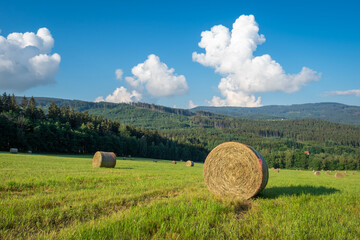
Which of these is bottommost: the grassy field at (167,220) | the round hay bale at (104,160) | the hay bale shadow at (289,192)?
the round hay bale at (104,160)

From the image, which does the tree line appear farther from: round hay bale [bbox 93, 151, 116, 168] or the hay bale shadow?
the hay bale shadow

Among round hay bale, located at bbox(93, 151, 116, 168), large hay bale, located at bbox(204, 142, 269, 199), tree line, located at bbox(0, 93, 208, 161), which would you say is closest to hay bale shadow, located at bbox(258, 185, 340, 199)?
large hay bale, located at bbox(204, 142, 269, 199)

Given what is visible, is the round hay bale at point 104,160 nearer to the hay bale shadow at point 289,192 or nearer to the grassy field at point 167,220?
the grassy field at point 167,220

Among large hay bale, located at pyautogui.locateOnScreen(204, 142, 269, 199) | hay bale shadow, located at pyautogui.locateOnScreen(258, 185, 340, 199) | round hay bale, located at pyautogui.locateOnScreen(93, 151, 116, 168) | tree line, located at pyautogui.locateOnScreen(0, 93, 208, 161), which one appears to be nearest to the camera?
large hay bale, located at pyautogui.locateOnScreen(204, 142, 269, 199)

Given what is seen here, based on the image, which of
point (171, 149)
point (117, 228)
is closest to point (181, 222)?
point (117, 228)

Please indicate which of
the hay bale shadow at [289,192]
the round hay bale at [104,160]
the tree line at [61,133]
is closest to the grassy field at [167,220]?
the hay bale shadow at [289,192]

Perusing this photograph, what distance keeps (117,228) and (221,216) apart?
2559 mm

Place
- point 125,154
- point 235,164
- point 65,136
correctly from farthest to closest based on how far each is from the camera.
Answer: point 125,154, point 65,136, point 235,164

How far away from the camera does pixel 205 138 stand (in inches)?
7279

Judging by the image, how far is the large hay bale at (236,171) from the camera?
8672 mm

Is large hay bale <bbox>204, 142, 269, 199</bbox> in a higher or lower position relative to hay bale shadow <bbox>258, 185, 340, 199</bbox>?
higher

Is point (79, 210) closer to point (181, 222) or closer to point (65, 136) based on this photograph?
point (181, 222)

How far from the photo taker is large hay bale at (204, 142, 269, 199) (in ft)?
28.5

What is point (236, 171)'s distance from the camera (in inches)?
360
